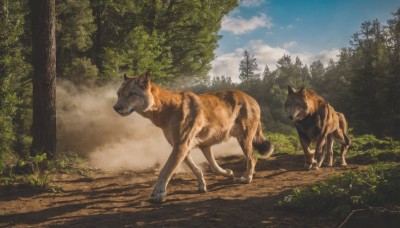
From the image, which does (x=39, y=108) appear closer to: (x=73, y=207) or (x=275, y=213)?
(x=73, y=207)

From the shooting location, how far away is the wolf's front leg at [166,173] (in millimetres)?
6457

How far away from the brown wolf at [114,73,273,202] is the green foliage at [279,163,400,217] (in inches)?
92.3

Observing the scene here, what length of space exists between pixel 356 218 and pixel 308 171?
5.45 metres

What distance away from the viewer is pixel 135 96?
6.96m

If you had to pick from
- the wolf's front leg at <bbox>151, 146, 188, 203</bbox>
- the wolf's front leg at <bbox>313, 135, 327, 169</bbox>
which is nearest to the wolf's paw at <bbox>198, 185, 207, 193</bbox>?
the wolf's front leg at <bbox>151, 146, 188, 203</bbox>

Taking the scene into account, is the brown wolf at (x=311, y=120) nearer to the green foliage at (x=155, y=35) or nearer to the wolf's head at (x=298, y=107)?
the wolf's head at (x=298, y=107)

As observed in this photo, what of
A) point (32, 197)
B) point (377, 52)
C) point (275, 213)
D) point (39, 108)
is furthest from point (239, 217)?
point (377, 52)

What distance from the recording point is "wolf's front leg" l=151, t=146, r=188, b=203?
254 inches

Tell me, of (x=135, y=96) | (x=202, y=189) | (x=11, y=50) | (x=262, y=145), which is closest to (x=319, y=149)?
(x=262, y=145)

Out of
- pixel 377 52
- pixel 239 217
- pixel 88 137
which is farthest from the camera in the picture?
pixel 377 52

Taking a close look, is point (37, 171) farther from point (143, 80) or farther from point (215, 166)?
point (215, 166)

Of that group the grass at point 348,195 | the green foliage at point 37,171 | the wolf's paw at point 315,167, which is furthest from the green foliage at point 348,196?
the green foliage at point 37,171

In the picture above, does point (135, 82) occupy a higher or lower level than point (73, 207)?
higher

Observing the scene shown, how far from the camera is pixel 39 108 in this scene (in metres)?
8.98
